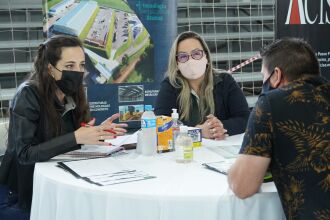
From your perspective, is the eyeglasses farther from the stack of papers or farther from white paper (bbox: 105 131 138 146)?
the stack of papers

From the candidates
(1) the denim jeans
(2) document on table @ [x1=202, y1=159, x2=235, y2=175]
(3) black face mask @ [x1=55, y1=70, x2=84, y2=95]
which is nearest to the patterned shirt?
(2) document on table @ [x1=202, y1=159, x2=235, y2=175]

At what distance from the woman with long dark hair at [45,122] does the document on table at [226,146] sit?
0.44 m

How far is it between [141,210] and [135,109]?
255 centimetres

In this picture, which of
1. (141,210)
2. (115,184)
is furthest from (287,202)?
(115,184)

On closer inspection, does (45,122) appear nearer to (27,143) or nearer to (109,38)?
(27,143)

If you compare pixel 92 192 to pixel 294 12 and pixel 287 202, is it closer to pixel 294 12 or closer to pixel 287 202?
pixel 287 202

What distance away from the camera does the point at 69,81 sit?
6.81ft

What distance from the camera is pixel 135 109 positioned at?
3.88 m

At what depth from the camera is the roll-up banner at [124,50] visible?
3.66 meters

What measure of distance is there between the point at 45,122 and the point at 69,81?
9.9 inches

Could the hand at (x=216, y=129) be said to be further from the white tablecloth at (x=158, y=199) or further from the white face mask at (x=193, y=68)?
the white tablecloth at (x=158, y=199)

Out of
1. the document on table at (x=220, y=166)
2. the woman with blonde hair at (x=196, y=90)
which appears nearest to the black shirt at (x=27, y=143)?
the document on table at (x=220, y=166)

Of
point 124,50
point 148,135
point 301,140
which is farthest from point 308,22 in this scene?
point 301,140

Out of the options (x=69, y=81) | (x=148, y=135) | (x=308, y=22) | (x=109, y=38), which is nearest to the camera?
(x=148, y=135)
